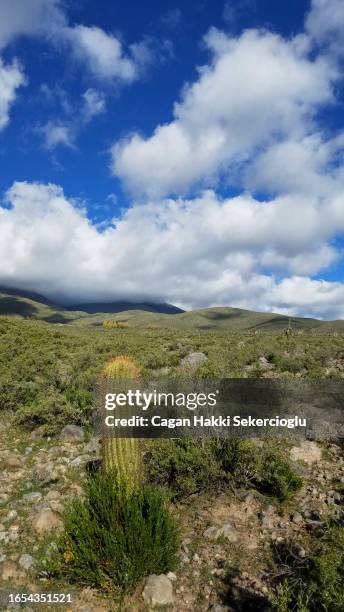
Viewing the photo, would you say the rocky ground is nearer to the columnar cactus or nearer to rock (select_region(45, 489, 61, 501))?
rock (select_region(45, 489, 61, 501))

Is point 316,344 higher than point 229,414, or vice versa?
point 316,344

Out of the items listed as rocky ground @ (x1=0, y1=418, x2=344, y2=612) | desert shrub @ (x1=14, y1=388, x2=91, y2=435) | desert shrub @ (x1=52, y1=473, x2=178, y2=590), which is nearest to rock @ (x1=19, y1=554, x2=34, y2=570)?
rocky ground @ (x1=0, y1=418, x2=344, y2=612)

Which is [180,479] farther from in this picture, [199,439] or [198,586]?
[198,586]

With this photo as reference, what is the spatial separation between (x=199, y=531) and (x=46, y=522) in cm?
233

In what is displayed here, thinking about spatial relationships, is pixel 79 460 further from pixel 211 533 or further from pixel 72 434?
pixel 211 533

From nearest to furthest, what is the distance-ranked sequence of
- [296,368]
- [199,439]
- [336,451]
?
[199,439]
[336,451]
[296,368]

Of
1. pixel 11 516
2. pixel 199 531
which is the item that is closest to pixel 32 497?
pixel 11 516

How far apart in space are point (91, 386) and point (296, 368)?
8094mm

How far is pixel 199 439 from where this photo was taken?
7891 millimetres

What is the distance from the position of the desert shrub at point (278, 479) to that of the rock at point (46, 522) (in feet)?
11.1

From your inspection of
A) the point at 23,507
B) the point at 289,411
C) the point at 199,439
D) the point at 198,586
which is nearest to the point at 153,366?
the point at 289,411

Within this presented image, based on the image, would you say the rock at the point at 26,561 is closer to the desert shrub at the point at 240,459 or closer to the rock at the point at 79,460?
the rock at the point at 79,460

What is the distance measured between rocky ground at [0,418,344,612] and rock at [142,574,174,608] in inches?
0.4

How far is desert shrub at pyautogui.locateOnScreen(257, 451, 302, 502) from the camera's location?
684cm
